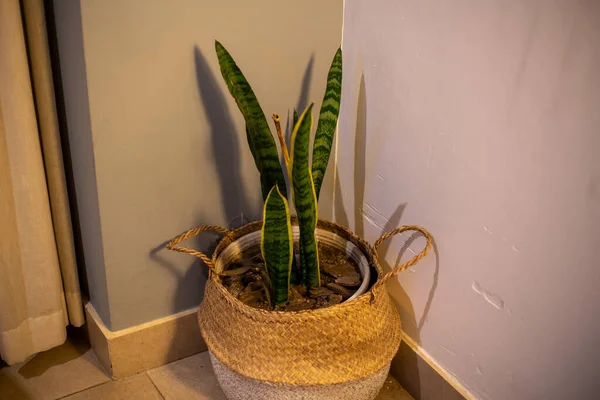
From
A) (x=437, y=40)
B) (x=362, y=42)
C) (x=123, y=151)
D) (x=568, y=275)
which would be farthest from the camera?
(x=362, y=42)

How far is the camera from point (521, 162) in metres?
1.05

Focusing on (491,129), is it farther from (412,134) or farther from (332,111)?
(332,111)

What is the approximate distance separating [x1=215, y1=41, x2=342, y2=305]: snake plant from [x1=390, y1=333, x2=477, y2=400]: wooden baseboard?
31 cm

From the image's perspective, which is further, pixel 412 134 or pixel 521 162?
pixel 412 134

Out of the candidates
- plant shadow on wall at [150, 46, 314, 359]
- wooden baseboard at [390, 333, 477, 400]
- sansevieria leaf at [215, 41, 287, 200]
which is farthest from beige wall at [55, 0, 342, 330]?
wooden baseboard at [390, 333, 477, 400]

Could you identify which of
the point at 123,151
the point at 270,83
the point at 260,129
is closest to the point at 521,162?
the point at 260,129

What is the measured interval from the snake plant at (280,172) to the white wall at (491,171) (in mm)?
164

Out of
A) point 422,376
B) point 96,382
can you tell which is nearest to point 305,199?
point 422,376

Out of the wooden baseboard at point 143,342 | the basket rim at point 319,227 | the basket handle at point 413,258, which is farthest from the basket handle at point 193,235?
the basket handle at point 413,258

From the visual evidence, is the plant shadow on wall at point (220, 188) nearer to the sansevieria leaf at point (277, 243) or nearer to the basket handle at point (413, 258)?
the sansevieria leaf at point (277, 243)

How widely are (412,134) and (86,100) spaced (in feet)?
2.26

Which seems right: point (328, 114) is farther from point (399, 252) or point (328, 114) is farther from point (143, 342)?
point (143, 342)

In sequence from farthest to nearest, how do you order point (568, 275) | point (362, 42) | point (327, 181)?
point (327, 181), point (362, 42), point (568, 275)

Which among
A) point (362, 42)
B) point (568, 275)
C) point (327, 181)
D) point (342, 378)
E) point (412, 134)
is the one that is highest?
point (362, 42)
